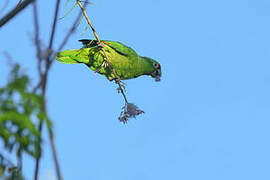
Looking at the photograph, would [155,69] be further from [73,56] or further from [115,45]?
[73,56]

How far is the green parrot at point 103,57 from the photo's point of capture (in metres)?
4.15

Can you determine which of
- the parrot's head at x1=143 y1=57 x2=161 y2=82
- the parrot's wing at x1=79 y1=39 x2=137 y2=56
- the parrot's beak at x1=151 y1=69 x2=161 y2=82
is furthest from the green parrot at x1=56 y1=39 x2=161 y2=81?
the parrot's beak at x1=151 y1=69 x2=161 y2=82

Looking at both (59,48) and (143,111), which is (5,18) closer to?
(59,48)

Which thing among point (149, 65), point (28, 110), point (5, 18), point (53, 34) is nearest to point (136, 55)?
point (149, 65)

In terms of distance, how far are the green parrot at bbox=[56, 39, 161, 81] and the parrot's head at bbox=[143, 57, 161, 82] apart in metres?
0.45

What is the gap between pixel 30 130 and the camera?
1470mm

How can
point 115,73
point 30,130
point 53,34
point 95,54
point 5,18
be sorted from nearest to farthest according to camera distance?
point 30,130 → point 53,34 → point 5,18 → point 115,73 → point 95,54

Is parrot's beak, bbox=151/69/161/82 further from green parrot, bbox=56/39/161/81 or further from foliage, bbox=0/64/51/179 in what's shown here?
foliage, bbox=0/64/51/179

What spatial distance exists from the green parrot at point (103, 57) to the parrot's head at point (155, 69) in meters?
0.45

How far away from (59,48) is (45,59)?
0.08 metres

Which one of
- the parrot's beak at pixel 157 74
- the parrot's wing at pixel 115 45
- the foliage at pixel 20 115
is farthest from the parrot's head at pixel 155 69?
the foliage at pixel 20 115

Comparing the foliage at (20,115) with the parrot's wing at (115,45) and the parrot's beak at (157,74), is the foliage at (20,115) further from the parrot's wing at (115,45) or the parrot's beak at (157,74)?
the parrot's beak at (157,74)

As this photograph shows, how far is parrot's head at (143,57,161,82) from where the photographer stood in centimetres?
512

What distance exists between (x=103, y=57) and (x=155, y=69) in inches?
44.0
